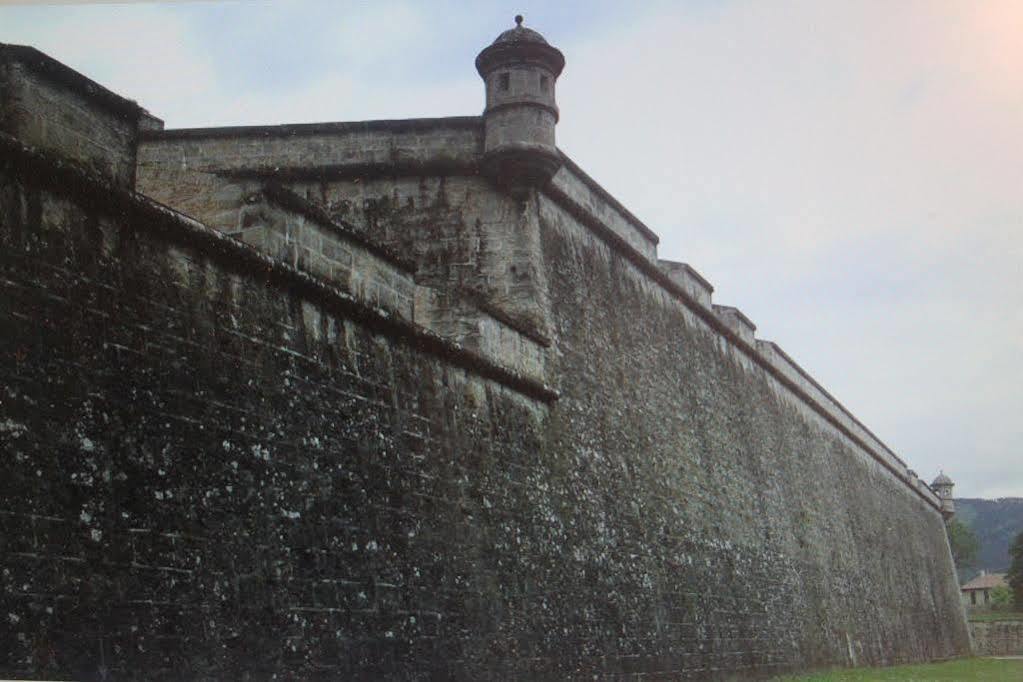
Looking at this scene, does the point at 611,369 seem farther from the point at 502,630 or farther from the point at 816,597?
the point at 816,597

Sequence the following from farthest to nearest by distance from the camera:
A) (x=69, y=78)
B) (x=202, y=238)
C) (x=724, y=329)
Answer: (x=724, y=329) < (x=202, y=238) < (x=69, y=78)

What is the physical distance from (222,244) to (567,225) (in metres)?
6.77

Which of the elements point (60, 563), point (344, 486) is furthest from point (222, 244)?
point (60, 563)

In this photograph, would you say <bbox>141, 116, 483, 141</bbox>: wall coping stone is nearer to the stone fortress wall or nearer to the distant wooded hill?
the stone fortress wall

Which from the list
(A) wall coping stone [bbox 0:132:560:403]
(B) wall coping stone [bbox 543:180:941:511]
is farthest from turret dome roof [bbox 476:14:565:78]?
(A) wall coping stone [bbox 0:132:560:403]

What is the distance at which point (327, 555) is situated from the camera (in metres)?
6.71

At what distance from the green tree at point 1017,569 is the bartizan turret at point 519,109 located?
38.1 meters

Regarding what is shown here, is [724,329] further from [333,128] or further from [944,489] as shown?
[944,489]

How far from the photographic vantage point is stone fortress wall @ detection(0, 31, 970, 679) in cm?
520

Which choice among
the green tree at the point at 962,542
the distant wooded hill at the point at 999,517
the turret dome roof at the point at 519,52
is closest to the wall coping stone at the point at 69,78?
the turret dome roof at the point at 519,52

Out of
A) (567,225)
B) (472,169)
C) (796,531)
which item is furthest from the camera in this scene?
(796,531)

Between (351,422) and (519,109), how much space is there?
5150mm

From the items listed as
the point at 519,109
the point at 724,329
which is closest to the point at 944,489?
the point at 724,329

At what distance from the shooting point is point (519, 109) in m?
11.3
